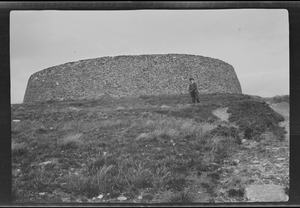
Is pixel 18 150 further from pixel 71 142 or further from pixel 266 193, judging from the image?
pixel 266 193

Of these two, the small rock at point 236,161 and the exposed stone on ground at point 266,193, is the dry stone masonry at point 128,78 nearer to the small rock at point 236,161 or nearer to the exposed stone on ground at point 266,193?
the small rock at point 236,161

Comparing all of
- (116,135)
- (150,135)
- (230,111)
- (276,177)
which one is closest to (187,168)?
(276,177)

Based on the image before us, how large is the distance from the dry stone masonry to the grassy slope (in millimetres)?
12084

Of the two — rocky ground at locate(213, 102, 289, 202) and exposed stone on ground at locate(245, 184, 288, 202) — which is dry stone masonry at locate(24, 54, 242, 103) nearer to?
rocky ground at locate(213, 102, 289, 202)

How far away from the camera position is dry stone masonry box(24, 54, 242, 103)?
68.3ft

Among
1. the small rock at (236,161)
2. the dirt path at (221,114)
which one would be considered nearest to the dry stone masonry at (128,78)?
the dirt path at (221,114)

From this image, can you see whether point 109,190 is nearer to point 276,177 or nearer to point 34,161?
point 34,161

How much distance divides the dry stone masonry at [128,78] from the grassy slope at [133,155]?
12.1 metres

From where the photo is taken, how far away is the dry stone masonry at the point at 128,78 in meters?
20.8

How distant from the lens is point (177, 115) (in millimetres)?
9172

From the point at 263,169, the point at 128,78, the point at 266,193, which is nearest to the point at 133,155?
the point at 263,169

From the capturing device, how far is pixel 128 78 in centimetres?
2208

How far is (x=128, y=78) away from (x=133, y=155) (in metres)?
16.6

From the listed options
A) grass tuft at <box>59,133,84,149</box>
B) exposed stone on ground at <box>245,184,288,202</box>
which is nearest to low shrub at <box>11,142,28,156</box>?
grass tuft at <box>59,133,84,149</box>
